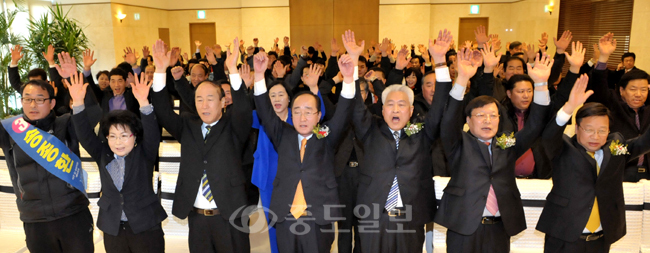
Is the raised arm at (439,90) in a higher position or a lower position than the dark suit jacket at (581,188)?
higher

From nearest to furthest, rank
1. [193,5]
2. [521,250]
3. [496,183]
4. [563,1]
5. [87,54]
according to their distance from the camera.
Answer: [496,183] → [521,250] → [87,54] → [563,1] → [193,5]

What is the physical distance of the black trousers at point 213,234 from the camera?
113 inches

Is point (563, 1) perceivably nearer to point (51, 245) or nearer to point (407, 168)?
point (407, 168)

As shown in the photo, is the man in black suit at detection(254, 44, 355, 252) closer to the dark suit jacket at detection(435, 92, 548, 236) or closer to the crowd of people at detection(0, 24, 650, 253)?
the crowd of people at detection(0, 24, 650, 253)

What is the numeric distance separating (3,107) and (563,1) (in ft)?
44.2

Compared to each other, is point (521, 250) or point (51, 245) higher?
point (51, 245)

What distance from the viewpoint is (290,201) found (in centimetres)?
283

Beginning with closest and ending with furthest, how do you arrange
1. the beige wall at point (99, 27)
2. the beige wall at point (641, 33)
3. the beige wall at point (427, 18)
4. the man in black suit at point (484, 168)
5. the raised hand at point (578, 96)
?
1. the raised hand at point (578, 96)
2. the man in black suit at point (484, 168)
3. the beige wall at point (641, 33)
4. the beige wall at point (99, 27)
5. the beige wall at point (427, 18)

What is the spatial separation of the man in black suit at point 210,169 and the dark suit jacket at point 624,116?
3.35m

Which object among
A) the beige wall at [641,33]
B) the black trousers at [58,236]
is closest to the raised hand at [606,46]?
the black trousers at [58,236]

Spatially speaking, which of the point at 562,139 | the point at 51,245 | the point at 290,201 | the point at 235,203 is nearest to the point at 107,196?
the point at 51,245

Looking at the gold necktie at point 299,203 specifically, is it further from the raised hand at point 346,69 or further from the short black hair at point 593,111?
the short black hair at point 593,111

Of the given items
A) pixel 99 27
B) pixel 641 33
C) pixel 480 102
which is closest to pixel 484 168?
pixel 480 102

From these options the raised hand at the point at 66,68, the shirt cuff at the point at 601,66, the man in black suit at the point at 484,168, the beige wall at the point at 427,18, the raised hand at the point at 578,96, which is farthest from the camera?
the beige wall at the point at 427,18
